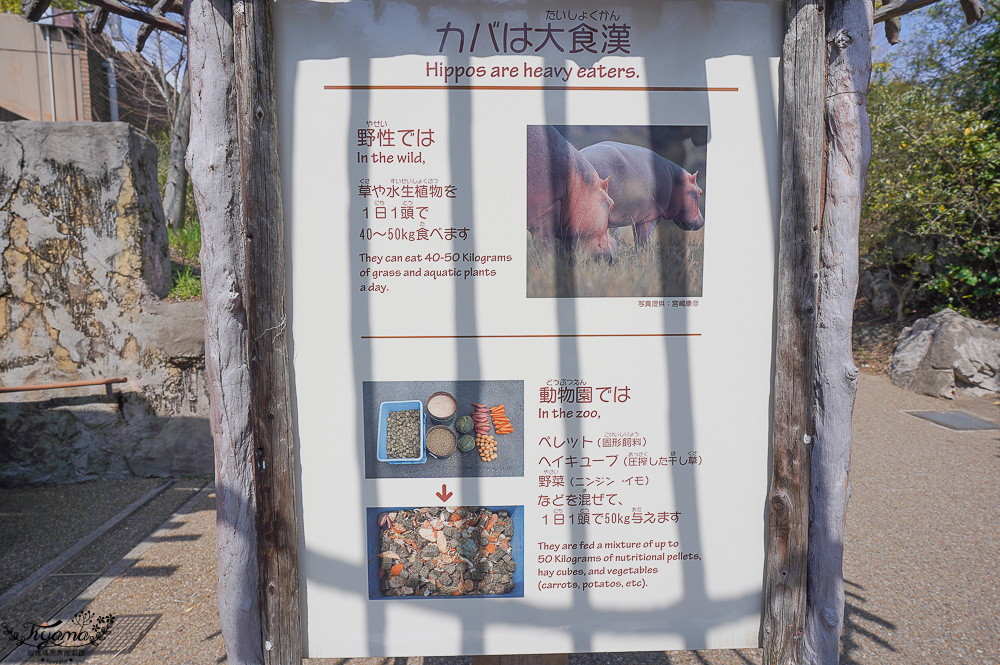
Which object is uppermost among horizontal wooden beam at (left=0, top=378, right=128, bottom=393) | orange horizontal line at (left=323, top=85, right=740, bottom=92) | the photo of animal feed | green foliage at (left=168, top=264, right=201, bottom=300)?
orange horizontal line at (left=323, top=85, right=740, bottom=92)

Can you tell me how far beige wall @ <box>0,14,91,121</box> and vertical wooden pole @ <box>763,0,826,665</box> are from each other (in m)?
14.5

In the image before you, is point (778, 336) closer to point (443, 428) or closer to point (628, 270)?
point (628, 270)

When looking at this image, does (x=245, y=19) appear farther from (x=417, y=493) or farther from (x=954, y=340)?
(x=954, y=340)

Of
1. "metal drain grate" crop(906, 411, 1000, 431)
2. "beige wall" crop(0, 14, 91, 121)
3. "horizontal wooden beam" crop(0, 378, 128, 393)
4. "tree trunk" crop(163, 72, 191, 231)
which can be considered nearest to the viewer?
"horizontal wooden beam" crop(0, 378, 128, 393)

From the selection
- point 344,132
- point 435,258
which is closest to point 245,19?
point 344,132

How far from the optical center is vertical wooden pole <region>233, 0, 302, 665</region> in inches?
58.8

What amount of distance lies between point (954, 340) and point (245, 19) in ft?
27.3

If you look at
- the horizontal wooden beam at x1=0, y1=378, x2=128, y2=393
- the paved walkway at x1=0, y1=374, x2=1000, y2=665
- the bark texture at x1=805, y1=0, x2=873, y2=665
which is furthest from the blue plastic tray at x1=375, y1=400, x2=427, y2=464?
the horizontal wooden beam at x1=0, y1=378, x2=128, y2=393

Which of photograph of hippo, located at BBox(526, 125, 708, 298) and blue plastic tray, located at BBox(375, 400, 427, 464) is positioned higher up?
photograph of hippo, located at BBox(526, 125, 708, 298)

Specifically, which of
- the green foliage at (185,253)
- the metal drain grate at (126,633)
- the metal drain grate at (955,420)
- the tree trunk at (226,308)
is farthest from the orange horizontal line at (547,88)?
the metal drain grate at (955,420)

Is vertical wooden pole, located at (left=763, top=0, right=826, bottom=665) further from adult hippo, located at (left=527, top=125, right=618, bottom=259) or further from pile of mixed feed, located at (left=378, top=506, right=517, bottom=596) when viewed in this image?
pile of mixed feed, located at (left=378, top=506, right=517, bottom=596)

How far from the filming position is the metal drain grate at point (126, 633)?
2.85 meters

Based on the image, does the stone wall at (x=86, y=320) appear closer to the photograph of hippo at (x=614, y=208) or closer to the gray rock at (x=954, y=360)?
the photograph of hippo at (x=614, y=208)

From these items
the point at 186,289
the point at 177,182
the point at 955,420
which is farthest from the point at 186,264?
the point at 955,420
